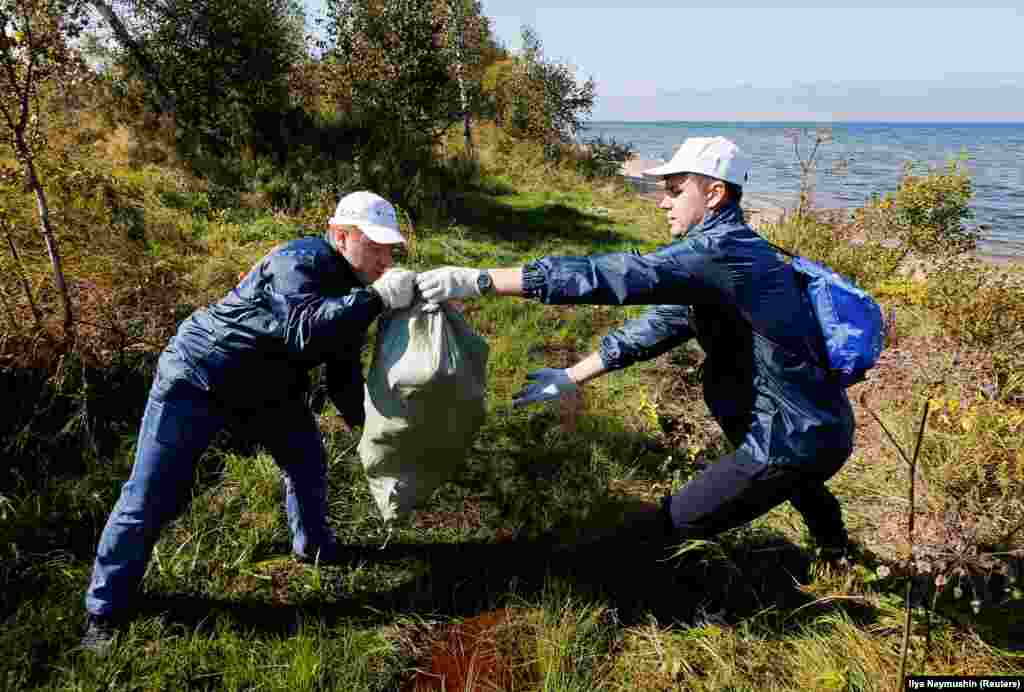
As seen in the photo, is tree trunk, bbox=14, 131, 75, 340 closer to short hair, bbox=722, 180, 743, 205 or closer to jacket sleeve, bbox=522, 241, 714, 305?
jacket sleeve, bbox=522, 241, 714, 305

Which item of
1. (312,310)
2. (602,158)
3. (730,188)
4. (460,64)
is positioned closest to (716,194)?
(730,188)

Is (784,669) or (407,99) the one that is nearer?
(784,669)

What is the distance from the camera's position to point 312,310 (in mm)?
1801

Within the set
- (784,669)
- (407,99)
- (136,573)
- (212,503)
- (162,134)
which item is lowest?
(784,669)

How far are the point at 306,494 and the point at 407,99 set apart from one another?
9392mm

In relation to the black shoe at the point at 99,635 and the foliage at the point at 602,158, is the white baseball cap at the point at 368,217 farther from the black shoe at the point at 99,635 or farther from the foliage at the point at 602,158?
the foliage at the point at 602,158

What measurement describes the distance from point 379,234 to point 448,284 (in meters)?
0.29

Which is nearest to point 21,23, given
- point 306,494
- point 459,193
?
point 306,494

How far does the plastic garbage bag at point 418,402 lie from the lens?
205 cm

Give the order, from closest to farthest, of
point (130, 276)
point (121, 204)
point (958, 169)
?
point (130, 276)
point (121, 204)
point (958, 169)

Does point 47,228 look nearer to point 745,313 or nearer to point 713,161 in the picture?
point 713,161

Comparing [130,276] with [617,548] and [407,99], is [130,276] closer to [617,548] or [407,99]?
[617,548]

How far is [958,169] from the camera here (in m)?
7.06

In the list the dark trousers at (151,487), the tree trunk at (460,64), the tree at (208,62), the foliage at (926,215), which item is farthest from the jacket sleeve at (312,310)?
the tree trunk at (460,64)
